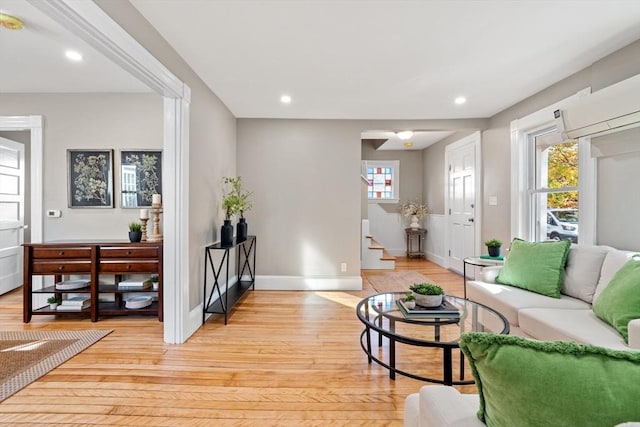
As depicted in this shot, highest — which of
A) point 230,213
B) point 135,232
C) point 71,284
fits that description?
point 230,213

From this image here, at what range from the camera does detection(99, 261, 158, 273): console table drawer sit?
2900 mm

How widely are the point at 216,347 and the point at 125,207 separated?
1.96 m

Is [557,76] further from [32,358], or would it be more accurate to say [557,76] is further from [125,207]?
[32,358]

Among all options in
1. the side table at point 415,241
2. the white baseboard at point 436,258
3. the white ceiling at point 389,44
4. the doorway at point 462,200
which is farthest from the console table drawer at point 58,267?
the side table at point 415,241

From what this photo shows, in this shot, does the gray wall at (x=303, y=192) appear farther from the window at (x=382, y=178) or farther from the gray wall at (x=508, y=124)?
the window at (x=382, y=178)

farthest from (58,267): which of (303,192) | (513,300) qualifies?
(513,300)

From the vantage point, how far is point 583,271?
222 centimetres

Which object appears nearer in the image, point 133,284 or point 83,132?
point 133,284

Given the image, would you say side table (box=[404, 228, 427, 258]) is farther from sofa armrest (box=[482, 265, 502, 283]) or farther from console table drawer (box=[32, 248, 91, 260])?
console table drawer (box=[32, 248, 91, 260])

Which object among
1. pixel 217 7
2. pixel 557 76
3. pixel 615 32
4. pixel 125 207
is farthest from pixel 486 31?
pixel 125 207

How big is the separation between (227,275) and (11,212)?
11.7 feet

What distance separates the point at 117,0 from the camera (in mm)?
1713

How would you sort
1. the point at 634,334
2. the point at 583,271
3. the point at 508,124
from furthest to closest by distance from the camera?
the point at 508,124
the point at 583,271
the point at 634,334

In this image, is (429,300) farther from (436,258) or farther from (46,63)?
(436,258)
